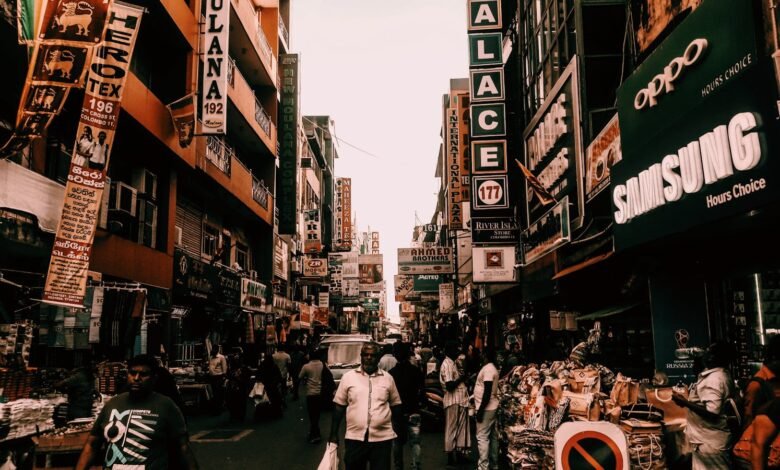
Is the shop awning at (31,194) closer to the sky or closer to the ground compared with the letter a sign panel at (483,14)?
closer to the ground

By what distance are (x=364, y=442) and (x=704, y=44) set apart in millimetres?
6246

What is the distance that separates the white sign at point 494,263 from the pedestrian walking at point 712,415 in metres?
15.3

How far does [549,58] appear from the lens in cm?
1806

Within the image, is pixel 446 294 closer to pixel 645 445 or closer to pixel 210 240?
pixel 210 240

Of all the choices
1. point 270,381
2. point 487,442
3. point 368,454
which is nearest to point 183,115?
point 270,381

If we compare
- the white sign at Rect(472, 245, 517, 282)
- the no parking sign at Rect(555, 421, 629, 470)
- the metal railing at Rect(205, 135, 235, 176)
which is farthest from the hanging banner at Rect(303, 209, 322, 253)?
the no parking sign at Rect(555, 421, 629, 470)

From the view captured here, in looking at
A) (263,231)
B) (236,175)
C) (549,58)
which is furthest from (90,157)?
(263,231)

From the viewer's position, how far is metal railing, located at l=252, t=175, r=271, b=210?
30.4m

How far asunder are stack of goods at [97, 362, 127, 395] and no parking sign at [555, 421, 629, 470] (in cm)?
1026

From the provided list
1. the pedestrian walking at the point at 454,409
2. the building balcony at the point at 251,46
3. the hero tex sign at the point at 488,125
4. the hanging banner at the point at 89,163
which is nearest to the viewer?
the pedestrian walking at the point at 454,409

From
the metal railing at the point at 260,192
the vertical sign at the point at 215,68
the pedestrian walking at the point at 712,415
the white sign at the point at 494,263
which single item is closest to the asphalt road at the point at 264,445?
the pedestrian walking at the point at 712,415

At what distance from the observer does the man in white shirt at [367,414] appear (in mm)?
6816

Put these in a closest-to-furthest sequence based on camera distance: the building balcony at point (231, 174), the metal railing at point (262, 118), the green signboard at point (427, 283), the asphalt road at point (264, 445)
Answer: the asphalt road at point (264, 445)
the building balcony at point (231, 174)
the metal railing at point (262, 118)
the green signboard at point (427, 283)

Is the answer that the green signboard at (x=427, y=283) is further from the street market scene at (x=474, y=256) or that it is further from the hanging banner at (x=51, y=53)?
the hanging banner at (x=51, y=53)
